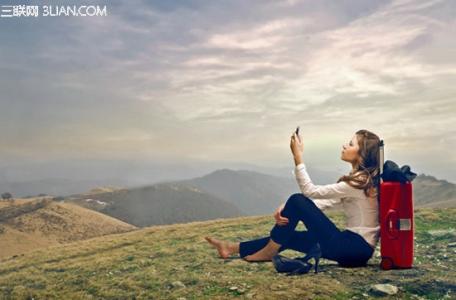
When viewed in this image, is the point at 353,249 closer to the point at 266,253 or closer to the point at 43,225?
the point at 266,253

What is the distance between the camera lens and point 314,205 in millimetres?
10250

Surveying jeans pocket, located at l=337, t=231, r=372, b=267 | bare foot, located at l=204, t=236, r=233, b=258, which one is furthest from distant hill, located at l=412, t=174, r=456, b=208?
jeans pocket, located at l=337, t=231, r=372, b=267

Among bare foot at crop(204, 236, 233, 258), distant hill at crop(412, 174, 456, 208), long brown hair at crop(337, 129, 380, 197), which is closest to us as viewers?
long brown hair at crop(337, 129, 380, 197)

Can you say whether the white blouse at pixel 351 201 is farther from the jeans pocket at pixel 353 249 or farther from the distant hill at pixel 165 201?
the distant hill at pixel 165 201

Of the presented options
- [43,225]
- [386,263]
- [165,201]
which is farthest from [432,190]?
[386,263]

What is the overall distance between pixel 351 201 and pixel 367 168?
0.71 m

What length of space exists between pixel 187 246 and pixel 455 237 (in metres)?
8.18

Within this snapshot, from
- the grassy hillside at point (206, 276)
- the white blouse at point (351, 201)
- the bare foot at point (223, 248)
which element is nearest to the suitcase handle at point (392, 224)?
the white blouse at point (351, 201)

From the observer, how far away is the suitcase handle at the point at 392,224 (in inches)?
388

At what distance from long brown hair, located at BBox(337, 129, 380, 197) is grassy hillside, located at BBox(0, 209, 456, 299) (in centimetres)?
194

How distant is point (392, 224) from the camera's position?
9906 mm

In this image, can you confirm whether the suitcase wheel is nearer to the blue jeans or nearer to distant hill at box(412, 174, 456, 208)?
the blue jeans

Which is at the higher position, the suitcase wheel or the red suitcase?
the red suitcase

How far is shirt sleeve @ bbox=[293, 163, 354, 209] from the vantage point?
9.84m
